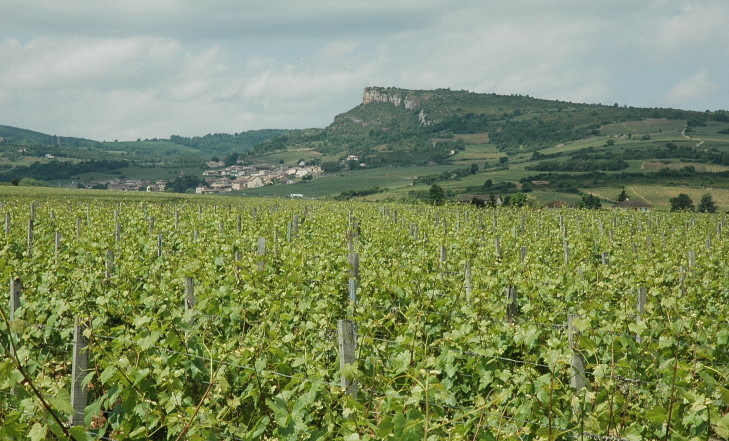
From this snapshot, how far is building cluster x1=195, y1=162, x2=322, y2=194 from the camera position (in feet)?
423

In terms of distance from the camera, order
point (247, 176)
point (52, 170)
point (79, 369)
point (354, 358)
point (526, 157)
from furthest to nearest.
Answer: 1. point (247, 176)
2. point (526, 157)
3. point (52, 170)
4. point (79, 369)
5. point (354, 358)

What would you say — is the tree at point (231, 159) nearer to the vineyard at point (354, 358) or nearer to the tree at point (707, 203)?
the tree at point (707, 203)

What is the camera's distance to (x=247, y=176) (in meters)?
155

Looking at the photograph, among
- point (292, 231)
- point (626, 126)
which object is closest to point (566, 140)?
point (626, 126)

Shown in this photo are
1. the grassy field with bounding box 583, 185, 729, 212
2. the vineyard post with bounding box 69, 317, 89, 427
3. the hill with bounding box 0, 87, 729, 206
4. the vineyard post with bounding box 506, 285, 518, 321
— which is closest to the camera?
the vineyard post with bounding box 69, 317, 89, 427

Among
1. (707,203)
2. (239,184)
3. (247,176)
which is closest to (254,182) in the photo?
(239,184)

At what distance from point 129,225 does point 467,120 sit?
181 meters

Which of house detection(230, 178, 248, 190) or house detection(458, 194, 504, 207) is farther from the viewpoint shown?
house detection(230, 178, 248, 190)

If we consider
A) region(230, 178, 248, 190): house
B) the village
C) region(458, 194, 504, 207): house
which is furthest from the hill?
region(230, 178, 248, 190): house

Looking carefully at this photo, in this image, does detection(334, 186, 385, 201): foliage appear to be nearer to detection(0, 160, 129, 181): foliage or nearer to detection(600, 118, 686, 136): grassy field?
detection(0, 160, 129, 181): foliage

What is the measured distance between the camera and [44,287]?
23.7 feet

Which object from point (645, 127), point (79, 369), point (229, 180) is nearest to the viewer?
point (79, 369)

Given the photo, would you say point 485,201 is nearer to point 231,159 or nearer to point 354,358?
point 354,358

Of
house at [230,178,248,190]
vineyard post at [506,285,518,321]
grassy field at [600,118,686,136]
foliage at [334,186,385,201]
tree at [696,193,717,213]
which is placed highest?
grassy field at [600,118,686,136]
